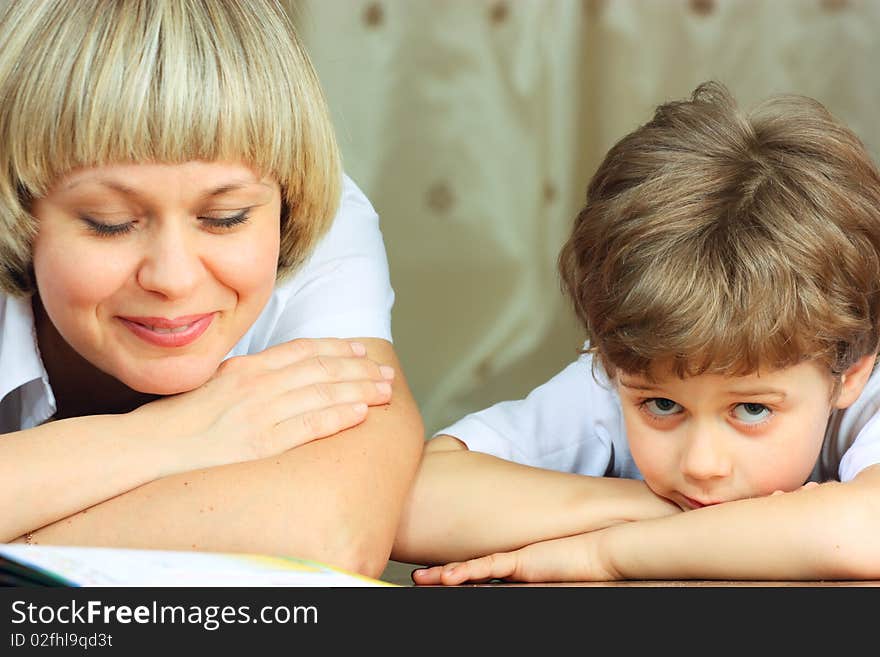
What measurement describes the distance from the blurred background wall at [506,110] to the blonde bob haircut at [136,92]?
97 cm

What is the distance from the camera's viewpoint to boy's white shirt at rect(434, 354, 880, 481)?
1561 mm

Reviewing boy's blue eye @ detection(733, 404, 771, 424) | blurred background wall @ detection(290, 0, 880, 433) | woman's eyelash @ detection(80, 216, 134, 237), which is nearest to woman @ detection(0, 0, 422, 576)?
woman's eyelash @ detection(80, 216, 134, 237)

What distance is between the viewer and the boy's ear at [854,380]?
139 cm

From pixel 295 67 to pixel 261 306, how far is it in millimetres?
252

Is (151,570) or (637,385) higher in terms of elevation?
(637,385)

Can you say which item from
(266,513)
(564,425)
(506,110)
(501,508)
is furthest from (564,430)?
(506,110)

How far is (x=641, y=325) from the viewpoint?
1322mm

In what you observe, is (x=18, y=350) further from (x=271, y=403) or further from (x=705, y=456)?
(x=705, y=456)

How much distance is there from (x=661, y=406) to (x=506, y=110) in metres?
1.11

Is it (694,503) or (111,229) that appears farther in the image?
(694,503)

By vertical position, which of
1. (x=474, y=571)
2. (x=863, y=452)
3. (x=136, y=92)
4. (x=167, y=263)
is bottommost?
(x=474, y=571)

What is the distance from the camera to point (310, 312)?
1.54 meters

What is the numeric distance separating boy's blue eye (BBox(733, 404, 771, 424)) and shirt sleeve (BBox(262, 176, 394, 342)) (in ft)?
1.45
